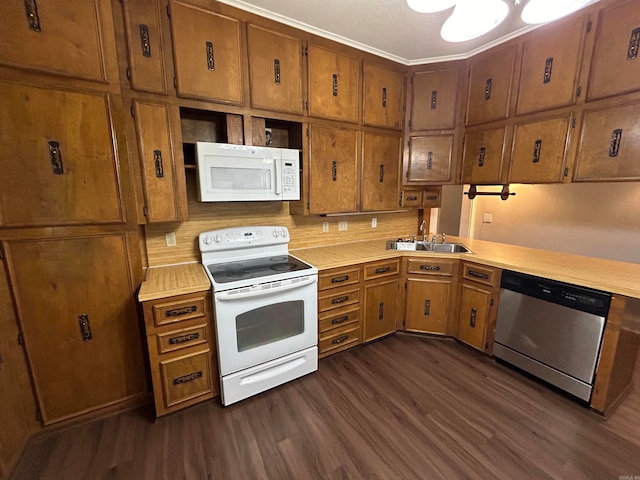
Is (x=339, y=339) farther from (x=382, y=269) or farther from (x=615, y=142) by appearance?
(x=615, y=142)

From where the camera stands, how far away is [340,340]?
7.93 feet

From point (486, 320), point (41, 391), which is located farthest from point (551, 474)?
point (41, 391)

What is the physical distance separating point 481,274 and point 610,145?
122 cm

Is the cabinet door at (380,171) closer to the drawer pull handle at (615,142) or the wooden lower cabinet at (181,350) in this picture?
the drawer pull handle at (615,142)

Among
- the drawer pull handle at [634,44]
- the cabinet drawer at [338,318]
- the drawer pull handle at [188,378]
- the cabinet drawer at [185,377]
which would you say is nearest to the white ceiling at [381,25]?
the drawer pull handle at [634,44]

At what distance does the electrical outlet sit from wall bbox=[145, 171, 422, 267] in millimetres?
20

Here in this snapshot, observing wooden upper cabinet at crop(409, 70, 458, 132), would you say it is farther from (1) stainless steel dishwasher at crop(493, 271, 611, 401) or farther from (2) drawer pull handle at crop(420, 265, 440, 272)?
(1) stainless steel dishwasher at crop(493, 271, 611, 401)

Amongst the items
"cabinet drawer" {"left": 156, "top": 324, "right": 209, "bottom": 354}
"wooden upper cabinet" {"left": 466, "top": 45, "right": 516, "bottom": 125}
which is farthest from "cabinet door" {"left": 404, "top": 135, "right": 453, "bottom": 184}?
"cabinet drawer" {"left": 156, "top": 324, "right": 209, "bottom": 354}

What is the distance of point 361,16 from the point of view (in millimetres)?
1997

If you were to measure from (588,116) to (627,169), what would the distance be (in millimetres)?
451

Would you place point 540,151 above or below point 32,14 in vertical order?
below

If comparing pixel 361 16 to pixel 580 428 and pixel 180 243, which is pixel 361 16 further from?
→ pixel 580 428

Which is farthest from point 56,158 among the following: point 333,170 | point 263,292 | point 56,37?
point 333,170

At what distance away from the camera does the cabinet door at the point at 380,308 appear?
252 centimetres
